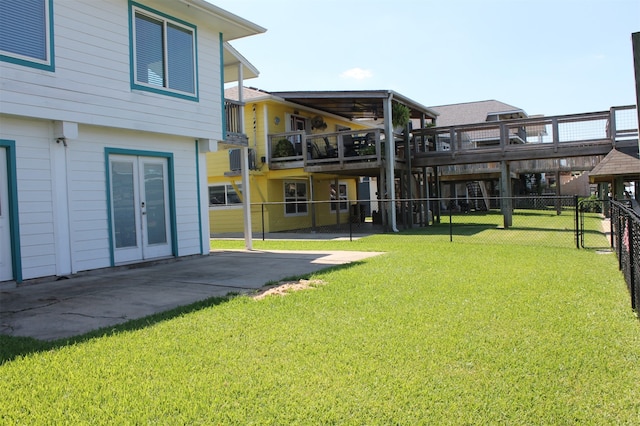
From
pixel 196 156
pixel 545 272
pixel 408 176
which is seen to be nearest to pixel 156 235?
pixel 196 156

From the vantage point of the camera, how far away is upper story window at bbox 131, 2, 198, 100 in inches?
365

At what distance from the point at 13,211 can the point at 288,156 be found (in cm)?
1152

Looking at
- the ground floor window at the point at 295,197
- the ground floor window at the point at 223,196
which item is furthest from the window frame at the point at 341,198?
the ground floor window at the point at 223,196

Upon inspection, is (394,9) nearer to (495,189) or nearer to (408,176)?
(408,176)

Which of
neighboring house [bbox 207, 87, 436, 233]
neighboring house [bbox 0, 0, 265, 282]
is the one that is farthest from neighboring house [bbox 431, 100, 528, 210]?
neighboring house [bbox 0, 0, 265, 282]

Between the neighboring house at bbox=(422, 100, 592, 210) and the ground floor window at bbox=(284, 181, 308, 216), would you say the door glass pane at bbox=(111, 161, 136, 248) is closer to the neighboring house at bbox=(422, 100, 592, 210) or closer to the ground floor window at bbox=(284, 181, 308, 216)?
the ground floor window at bbox=(284, 181, 308, 216)

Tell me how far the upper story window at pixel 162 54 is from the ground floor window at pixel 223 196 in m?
8.64

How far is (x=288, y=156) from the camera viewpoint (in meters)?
18.0

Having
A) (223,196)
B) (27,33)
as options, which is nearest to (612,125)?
(223,196)

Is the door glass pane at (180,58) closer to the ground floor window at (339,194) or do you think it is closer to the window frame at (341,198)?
the window frame at (341,198)

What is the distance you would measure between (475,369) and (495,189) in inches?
1377

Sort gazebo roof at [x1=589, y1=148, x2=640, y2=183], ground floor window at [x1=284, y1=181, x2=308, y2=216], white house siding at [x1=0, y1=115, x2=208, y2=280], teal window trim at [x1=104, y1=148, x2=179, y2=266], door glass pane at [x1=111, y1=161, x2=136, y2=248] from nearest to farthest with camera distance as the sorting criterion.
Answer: white house siding at [x1=0, y1=115, x2=208, y2=280] → teal window trim at [x1=104, y1=148, x2=179, y2=266] → door glass pane at [x1=111, y1=161, x2=136, y2=248] → gazebo roof at [x1=589, y1=148, x2=640, y2=183] → ground floor window at [x1=284, y1=181, x2=308, y2=216]

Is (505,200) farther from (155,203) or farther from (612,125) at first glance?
(155,203)

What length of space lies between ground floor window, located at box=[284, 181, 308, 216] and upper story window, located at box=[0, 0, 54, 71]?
12047 mm
